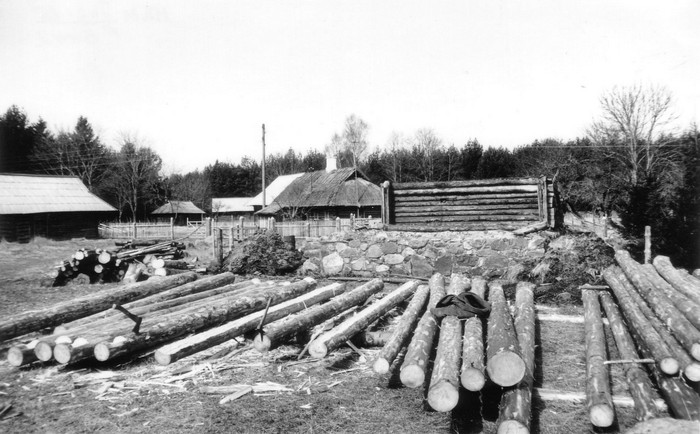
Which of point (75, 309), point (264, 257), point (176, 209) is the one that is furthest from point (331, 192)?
point (75, 309)

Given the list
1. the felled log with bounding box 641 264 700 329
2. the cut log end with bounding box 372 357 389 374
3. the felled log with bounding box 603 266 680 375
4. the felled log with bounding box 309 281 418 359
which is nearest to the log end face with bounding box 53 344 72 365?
the felled log with bounding box 309 281 418 359

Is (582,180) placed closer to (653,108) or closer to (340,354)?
(653,108)

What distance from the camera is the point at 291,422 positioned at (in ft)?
13.4

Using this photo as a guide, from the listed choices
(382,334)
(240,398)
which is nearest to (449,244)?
(382,334)

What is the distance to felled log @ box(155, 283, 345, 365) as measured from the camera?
5.06 metres

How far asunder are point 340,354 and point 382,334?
65 centimetres

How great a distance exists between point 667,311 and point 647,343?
2.51 ft

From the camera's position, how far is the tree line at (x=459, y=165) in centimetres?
1518

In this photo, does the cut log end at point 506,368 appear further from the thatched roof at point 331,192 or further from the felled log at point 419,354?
the thatched roof at point 331,192

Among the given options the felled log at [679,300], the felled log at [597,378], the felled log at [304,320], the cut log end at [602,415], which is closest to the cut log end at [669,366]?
the felled log at [597,378]

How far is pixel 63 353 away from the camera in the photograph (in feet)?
17.0

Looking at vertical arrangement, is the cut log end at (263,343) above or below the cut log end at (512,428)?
above

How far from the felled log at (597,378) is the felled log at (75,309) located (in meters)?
6.25

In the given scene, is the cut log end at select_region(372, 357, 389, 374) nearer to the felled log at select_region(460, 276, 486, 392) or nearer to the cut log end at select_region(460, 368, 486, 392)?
the felled log at select_region(460, 276, 486, 392)
